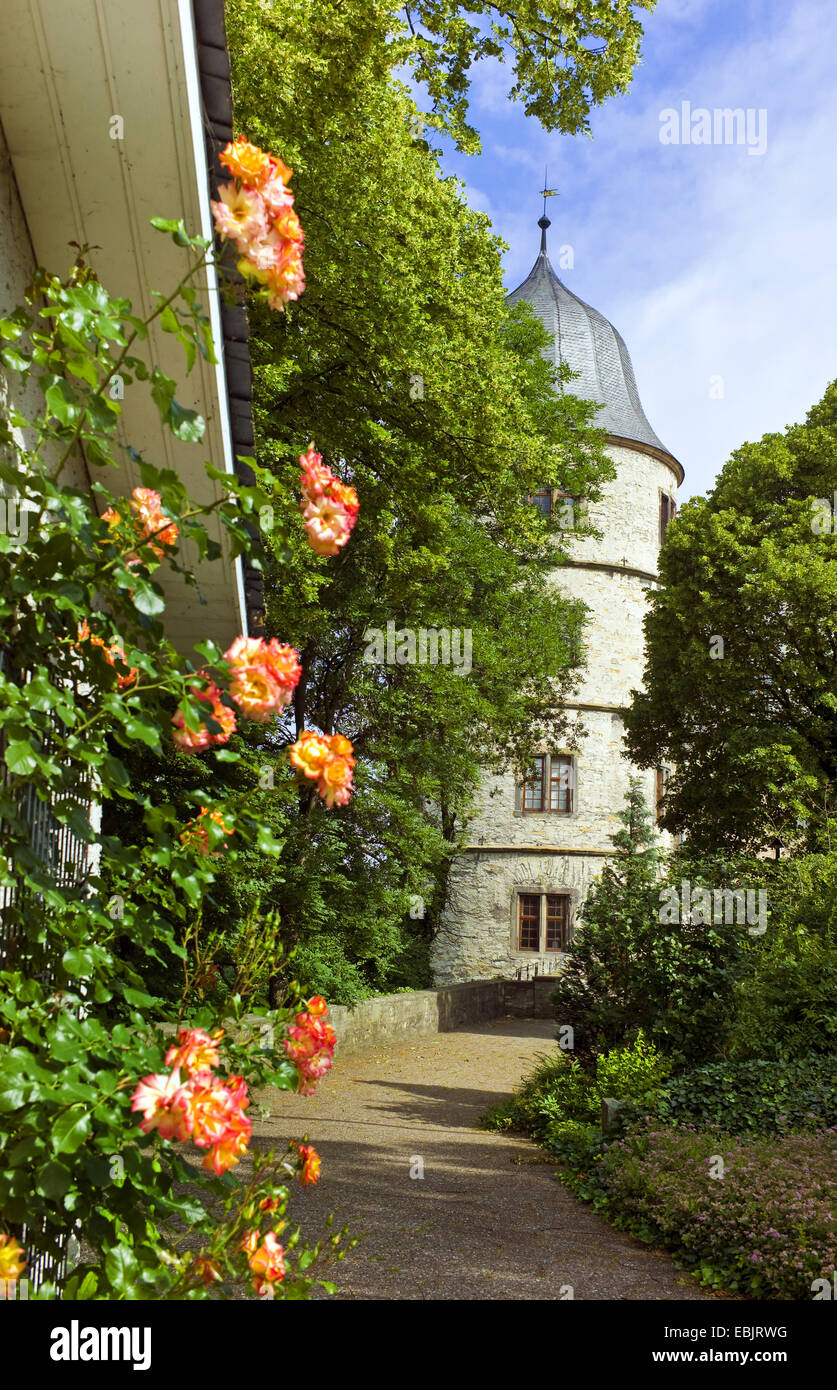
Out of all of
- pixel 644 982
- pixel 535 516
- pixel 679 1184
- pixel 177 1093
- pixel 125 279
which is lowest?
pixel 679 1184

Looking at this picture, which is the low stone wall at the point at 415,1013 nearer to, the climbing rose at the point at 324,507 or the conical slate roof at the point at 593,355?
the climbing rose at the point at 324,507

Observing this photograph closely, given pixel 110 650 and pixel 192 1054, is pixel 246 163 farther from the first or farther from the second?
pixel 192 1054

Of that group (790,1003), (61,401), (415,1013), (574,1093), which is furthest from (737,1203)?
(415,1013)

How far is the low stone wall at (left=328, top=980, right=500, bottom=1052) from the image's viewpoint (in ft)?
51.3

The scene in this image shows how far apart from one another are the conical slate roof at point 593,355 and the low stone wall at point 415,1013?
617 inches

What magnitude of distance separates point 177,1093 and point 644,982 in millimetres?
9341

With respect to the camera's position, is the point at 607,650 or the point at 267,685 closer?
the point at 267,685

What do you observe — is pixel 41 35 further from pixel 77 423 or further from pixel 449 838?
pixel 449 838

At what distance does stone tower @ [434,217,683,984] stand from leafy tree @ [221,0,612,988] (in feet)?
26.4

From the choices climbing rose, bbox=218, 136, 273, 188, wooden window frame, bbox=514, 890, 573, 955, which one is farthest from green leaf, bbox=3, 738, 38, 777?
wooden window frame, bbox=514, 890, 573, 955

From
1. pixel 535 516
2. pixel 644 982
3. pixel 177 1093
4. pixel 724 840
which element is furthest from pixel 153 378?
pixel 724 840

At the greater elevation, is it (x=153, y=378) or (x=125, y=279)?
(x=125, y=279)

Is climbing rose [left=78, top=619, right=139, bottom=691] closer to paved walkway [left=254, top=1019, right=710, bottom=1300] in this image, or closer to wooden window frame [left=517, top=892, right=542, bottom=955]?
paved walkway [left=254, top=1019, right=710, bottom=1300]

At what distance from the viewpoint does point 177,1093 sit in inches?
70.9
